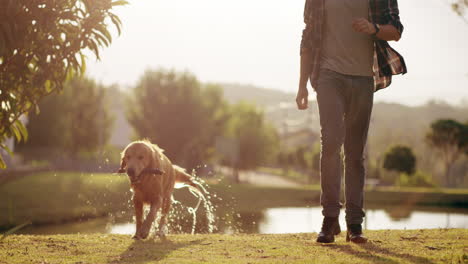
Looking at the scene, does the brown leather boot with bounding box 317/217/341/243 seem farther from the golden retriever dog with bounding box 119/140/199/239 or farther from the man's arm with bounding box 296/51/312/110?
the golden retriever dog with bounding box 119/140/199/239

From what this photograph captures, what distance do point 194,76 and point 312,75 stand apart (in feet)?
148

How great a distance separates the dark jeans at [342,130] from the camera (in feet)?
15.8

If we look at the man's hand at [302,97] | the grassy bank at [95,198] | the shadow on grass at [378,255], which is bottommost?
the grassy bank at [95,198]

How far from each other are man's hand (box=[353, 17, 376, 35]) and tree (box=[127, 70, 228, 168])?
135ft

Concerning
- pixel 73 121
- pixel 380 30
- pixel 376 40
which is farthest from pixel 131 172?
pixel 73 121

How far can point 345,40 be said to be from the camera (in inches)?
193

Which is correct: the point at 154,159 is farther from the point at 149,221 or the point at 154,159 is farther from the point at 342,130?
the point at 342,130

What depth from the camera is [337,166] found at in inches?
193

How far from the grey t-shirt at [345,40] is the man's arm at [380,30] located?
0.20 m

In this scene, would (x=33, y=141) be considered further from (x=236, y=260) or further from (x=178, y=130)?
(x=236, y=260)

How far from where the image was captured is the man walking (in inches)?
191

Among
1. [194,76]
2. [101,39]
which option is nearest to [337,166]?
[101,39]

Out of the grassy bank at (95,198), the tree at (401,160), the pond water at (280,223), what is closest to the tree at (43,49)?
the pond water at (280,223)

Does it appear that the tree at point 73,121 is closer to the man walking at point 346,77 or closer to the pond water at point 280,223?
the pond water at point 280,223
